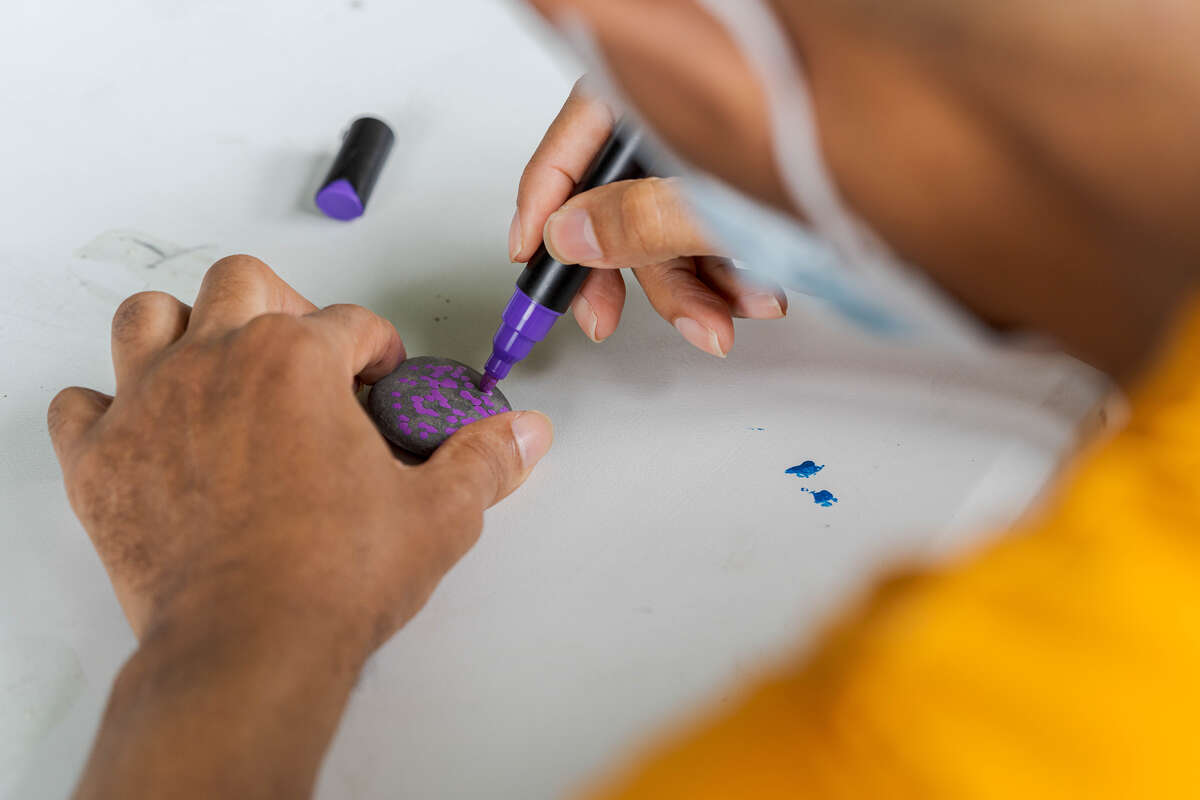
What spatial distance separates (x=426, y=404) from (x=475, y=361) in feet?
0.30

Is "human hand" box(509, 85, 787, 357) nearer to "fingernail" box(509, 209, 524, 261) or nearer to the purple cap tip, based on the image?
"fingernail" box(509, 209, 524, 261)

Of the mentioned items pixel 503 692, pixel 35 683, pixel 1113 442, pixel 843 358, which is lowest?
pixel 35 683

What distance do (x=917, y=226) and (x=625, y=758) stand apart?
0.95ft

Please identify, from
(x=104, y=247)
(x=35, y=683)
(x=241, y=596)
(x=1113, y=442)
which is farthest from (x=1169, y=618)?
(x=104, y=247)

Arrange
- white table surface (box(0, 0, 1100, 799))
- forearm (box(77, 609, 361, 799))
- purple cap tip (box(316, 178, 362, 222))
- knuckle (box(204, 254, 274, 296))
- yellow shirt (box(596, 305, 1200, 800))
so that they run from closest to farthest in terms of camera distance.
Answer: yellow shirt (box(596, 305, 1200, 800)), forearm (box(77, 609, 361, 799)), white table surface (box(0, 0, 1100, 799)), knuckle (box(204, 254, 274, 296)), purple cap tip (box(316, 178, 362, 222))

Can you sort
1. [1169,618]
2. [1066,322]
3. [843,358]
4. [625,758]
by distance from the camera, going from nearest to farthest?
[1169,618] < [1066,322] < [625,758] < [843,358]

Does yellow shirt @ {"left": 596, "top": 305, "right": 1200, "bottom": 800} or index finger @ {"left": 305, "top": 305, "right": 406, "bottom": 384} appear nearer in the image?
yellow shirt @ {"left": 596, "top": 305, "right": 1200, "bottom": 800}

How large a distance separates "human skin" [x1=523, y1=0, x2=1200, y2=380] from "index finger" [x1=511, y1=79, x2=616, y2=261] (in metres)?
0.36

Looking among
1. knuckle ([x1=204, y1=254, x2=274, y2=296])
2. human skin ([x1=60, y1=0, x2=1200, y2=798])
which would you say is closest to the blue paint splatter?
human skin ([x1=60, y1=0, x2=1200, y2=798])

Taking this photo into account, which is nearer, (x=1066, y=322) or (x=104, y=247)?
(x=1066, y=322)

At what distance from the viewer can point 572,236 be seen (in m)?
0.65

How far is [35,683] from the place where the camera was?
20.2 inches

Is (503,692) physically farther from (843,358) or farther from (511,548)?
(843,358)

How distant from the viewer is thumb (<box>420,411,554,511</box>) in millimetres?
547
